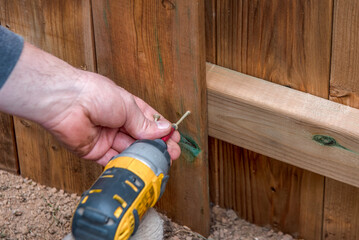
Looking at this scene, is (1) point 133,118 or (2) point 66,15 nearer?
(1) point 133,118

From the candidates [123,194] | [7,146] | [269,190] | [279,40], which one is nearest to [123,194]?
[123,194]

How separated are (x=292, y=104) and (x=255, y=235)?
2.22 feet

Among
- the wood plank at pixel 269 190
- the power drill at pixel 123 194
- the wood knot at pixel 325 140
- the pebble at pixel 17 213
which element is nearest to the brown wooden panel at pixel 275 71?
the wood plank at pixel 269 190

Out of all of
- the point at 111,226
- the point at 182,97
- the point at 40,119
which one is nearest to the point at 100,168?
the point at 182,97

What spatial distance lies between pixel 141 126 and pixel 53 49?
624mm

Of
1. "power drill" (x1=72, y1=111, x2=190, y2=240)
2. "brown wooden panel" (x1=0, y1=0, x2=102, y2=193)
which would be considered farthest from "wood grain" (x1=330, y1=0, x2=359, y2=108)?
"brown wooden panel" (x1=0, y1=0, x2=102, y2=193)

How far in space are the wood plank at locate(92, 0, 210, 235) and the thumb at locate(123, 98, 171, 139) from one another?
199 mm

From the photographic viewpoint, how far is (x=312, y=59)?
6.65 feet

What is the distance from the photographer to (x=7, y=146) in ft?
9.03

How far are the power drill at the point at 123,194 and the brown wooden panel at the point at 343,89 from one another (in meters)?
0.63

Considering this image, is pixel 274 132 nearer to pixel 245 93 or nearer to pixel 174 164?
pixel 245 93

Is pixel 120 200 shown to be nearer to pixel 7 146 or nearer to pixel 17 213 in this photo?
pixel 17 213

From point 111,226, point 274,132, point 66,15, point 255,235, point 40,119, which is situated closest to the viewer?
point 111,226

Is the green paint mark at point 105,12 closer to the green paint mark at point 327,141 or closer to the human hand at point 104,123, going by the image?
the human hand at point 104,123
